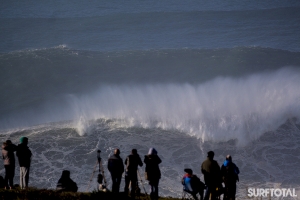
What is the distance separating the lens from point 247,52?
46125 millimetres

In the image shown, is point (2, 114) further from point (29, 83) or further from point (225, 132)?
point (225, 132)

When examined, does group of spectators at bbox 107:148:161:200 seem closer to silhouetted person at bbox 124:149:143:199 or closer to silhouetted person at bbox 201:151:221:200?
silhouetted person at bbox 124:149:143:199

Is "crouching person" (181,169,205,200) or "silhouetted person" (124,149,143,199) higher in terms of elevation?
"silhouetted person" (124,149,143,199)

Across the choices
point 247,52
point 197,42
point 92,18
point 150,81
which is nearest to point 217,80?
point 150,81

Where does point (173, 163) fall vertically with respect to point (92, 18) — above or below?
below

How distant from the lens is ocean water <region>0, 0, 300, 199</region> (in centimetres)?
2297

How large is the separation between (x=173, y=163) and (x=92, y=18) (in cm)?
4369

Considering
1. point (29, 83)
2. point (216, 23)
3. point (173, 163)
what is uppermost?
point (216, 23)

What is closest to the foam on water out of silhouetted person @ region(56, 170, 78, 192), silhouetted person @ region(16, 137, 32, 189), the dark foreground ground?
silhouetted person @ region(16, 137, 32, 189)

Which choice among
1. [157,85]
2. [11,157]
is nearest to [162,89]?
[157,85]

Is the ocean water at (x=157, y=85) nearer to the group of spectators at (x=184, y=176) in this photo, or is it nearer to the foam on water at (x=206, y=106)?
the foam on water at (x=206, y=106)

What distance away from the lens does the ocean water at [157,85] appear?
75.4ft

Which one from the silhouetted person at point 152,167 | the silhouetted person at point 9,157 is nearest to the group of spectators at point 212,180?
the silhouetted person at point 152,167

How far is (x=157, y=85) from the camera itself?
3675 cm
